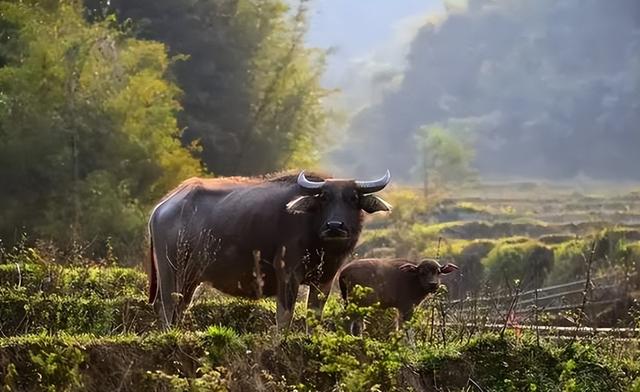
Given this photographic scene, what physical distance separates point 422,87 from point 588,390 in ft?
324

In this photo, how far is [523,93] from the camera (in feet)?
309

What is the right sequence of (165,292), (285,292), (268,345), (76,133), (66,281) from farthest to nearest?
(76,133)
(66,281)
(165,292)
(285,292)
(268,345)

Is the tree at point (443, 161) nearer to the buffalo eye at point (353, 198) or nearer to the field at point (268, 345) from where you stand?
the field at point (268, 345)

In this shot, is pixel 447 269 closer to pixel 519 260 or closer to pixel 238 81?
pixel 238 81

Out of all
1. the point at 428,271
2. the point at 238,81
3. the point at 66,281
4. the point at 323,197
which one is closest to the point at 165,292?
the point at 323,197

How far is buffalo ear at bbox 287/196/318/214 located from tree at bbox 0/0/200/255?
7.96 m

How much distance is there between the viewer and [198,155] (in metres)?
22.4

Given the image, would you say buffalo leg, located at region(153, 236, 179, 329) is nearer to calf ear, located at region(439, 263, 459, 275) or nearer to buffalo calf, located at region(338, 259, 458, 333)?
buffalo calf, located at region(338, 259, 458, 333)

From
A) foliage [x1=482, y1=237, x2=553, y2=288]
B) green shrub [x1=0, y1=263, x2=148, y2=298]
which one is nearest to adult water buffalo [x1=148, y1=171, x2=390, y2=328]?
green shrub [x1=0, y1=263, x2=148, y2=298]

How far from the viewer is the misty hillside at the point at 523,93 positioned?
81375 millimetres

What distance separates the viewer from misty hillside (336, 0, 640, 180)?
81.4 meters

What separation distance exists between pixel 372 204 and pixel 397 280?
69.3 inches

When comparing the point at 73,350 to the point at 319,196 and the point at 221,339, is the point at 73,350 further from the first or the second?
the point at 319,196

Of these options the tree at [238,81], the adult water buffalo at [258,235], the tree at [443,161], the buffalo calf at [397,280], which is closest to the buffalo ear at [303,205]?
the adult water buffalo at [258,235]
